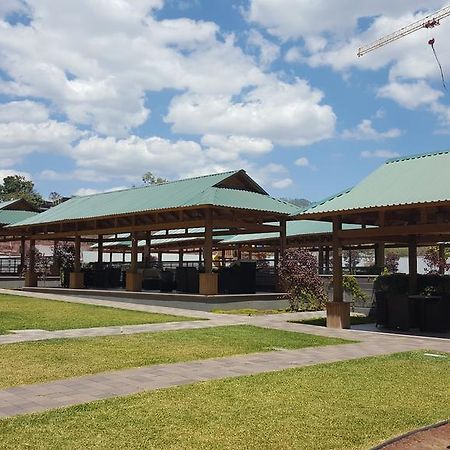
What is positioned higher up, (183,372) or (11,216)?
(11,216)

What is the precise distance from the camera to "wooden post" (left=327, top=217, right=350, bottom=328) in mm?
14491

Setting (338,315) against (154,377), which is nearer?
(154,377)

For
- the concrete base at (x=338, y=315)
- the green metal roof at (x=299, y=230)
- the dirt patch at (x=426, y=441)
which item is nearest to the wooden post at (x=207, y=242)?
the concrete base at (x=338, y=315)

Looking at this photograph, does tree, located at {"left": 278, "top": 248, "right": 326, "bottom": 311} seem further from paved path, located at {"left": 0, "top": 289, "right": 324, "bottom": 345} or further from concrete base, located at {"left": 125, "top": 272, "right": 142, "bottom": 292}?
concrete base, located at {"left": 125, "top": 272, "right": 142, "bottom": 292}

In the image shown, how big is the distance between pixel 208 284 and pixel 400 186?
8.32 meters

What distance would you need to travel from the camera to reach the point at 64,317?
1520 cm

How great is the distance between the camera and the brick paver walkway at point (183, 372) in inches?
254

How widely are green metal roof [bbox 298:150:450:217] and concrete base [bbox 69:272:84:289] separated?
15866 mm

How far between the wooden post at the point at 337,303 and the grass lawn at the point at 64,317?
3.85m

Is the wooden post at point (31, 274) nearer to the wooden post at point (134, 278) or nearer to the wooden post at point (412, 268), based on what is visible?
the wooden post at point (134, 278)

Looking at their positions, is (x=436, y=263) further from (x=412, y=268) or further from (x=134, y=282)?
(x=134, y=282)

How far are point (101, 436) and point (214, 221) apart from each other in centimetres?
1562

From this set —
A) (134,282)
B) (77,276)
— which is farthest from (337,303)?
(77,276)

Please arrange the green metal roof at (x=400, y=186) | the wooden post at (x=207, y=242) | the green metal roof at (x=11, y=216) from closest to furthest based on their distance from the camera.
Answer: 1. the green metal roof at (x=400, y=186)
2. the wooden post at (x=207, y=242)
3. the green metal roof at (x=11, y=216)
